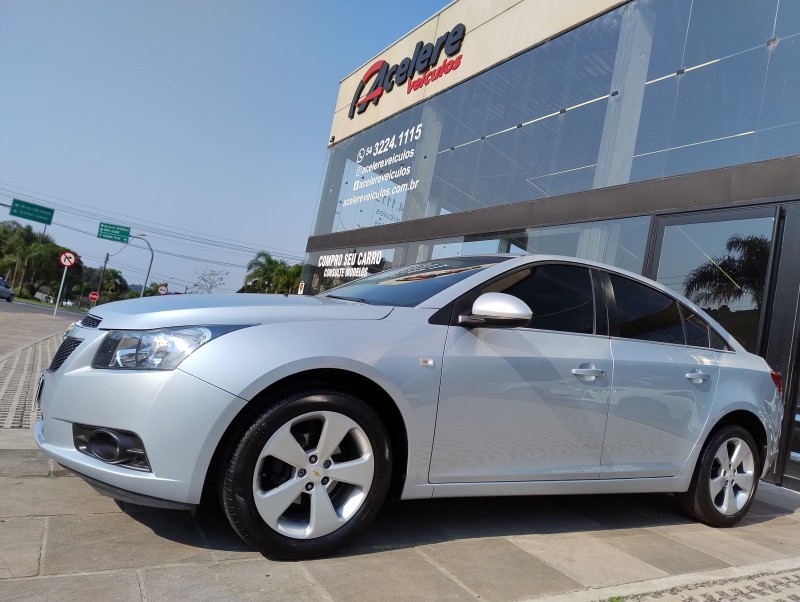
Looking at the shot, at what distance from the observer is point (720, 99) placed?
7348 mm

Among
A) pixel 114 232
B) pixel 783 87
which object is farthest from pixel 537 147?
pixel 114 232

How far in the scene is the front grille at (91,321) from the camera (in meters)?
2.75

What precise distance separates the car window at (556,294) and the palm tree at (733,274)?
12.0 ft

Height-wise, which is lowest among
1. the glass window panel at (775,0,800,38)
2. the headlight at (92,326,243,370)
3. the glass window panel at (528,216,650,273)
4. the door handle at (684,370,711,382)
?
the headlight at (92,326,243,370)

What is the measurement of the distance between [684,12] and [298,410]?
8076mm

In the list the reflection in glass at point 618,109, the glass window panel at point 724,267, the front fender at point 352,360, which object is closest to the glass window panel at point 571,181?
the reflection in glass at point 618,109

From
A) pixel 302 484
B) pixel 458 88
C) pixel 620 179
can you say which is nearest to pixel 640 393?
pixel 302 484

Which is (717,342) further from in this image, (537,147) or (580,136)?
(537,147)

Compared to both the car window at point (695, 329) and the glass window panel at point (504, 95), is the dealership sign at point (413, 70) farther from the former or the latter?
the car window at point (695, 329)

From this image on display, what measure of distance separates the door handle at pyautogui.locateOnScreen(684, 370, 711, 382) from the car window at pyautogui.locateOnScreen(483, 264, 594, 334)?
0.81 m

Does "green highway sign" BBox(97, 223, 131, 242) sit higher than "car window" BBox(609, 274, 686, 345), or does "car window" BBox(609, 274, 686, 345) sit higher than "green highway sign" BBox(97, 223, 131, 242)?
"green highway sign" BBox(97, 223, 131, 242)

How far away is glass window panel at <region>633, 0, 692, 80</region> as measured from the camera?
8062 mm

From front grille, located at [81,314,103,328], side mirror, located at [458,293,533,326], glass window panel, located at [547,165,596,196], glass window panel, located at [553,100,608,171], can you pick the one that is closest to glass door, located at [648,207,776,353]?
glass window panel, located at [547,165,596,196]

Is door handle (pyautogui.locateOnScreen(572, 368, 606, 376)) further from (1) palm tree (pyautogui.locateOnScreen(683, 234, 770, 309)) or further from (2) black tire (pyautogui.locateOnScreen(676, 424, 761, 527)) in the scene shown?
(1) palm tree (pyautogui.locateOnScreen(683, 234, 770, 309))
